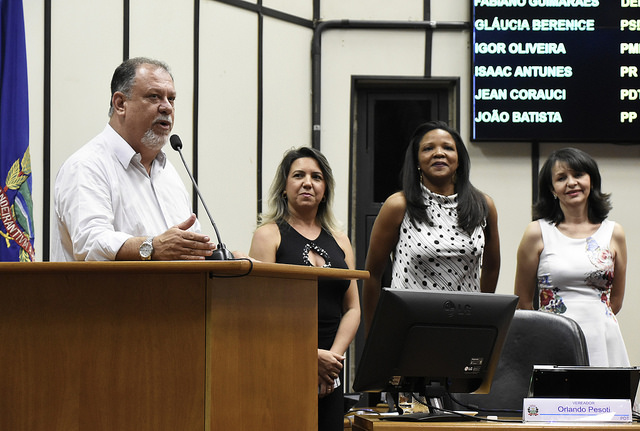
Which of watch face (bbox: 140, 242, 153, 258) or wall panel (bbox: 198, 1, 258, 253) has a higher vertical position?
wall panel (bbox: 198, 1, 258, 253)

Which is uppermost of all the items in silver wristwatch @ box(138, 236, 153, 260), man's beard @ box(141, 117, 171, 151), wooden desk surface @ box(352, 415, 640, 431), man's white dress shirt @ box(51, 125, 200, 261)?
man's beard @ box(141, 117, 171, 151)

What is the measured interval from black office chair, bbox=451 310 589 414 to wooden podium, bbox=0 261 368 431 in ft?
3.18

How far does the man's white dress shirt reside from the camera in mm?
1909

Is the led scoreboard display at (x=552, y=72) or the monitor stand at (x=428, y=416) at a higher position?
the led scoreboard display at (x=552, y=72)

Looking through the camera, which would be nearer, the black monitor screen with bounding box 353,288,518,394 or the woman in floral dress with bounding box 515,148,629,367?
the black monitor screen with bounding box 353,288,518,394

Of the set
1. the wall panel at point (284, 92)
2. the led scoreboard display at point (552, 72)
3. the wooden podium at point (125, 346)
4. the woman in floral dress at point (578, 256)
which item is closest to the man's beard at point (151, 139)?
the wooden podium at point (125, 346)

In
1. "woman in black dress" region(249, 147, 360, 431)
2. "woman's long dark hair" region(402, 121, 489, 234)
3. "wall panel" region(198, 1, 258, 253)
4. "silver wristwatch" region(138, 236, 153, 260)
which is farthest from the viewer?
"wall panel" region(198, 1, 258, 253)

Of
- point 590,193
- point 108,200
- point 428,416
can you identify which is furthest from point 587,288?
point 108,200

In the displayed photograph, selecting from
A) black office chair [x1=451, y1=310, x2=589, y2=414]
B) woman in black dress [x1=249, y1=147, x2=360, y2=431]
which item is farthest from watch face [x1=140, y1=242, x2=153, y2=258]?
black office chair [x1=451, y1=310, x2=589, y2=414]

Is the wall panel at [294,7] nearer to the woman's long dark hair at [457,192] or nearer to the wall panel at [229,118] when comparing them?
the wall panel at [229,118]

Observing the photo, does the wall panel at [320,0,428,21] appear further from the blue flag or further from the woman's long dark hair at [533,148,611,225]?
the blue flag

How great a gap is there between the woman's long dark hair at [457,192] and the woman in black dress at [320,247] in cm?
29

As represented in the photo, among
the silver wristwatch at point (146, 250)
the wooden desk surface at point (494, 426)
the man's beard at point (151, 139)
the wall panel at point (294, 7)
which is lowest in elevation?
the wooden desk surface at point (494, 426)

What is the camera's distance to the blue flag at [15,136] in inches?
129
